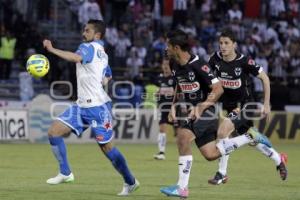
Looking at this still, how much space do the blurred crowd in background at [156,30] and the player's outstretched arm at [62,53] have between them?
16264mm

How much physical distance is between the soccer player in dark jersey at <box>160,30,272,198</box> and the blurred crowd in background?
631 inches

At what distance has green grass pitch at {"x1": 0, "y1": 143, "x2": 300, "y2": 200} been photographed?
40.0 ft

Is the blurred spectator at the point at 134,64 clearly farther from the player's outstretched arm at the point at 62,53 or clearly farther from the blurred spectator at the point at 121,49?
the player's outstretched arm at the point at 62,53

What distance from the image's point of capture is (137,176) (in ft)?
49.8

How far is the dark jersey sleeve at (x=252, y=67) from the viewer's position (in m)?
14.0

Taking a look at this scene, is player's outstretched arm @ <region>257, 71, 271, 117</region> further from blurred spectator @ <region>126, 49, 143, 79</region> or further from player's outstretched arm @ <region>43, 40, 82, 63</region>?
blurred spectator @ <region>126, 49, 143, 79</region>

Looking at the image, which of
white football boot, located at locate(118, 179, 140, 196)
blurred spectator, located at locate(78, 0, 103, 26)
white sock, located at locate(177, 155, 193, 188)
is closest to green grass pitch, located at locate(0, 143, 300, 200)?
white football boot, located at locate(118, 179, 140, 196)

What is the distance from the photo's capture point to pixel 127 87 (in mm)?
27719

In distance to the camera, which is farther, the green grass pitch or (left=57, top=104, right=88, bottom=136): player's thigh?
(left=57, top=104, right=88, bottom=136): player's thigh

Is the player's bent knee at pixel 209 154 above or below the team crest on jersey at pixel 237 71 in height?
below

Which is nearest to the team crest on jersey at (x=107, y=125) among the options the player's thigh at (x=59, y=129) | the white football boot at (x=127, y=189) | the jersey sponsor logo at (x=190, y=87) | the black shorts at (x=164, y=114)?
the player's thigh at (x=59, y=129)

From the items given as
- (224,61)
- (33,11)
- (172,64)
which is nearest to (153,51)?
(33,11)

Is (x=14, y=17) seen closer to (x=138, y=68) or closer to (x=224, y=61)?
(x=138, y=68)

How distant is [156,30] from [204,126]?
19.9 metres
